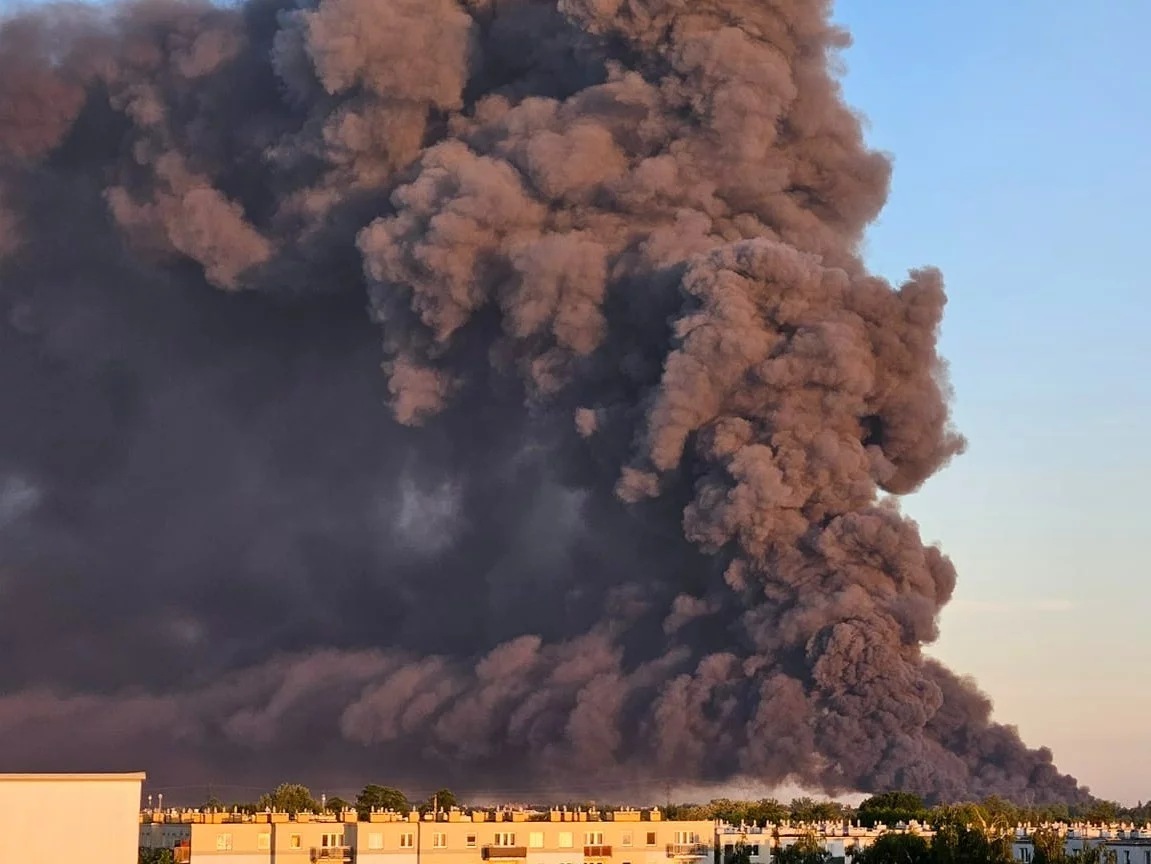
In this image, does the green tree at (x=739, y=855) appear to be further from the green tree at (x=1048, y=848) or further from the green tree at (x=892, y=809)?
the green tree at (x=1048, y=848)

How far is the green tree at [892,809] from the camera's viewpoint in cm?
5641

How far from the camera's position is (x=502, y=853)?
4775cm

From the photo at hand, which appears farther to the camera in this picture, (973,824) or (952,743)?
(952,743)

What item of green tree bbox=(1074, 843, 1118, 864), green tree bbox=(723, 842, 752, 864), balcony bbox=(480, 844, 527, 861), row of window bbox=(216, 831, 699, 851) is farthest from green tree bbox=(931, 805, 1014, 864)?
balcony bbox=(480, 844, 527, 861)

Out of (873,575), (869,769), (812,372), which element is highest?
(812,372)

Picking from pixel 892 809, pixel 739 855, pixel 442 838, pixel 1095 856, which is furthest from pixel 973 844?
pixel 892 809

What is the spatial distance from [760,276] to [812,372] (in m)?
2.66

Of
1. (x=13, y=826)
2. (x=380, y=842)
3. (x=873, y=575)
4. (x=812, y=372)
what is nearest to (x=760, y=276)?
(x=812, y=372)

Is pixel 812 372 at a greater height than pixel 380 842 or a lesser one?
greater

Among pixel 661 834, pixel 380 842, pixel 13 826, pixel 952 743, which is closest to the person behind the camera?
pixel 13 826

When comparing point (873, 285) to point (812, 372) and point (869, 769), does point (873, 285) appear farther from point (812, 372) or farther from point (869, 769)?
point (869, 769)

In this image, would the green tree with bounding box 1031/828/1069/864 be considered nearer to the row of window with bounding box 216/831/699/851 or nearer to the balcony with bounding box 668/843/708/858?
the balcony with bounding box 668/843/708/858

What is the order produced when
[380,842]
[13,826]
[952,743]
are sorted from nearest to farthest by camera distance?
[13,826]
[380,842]
[952,743]

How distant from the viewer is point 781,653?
5350 centimetres
